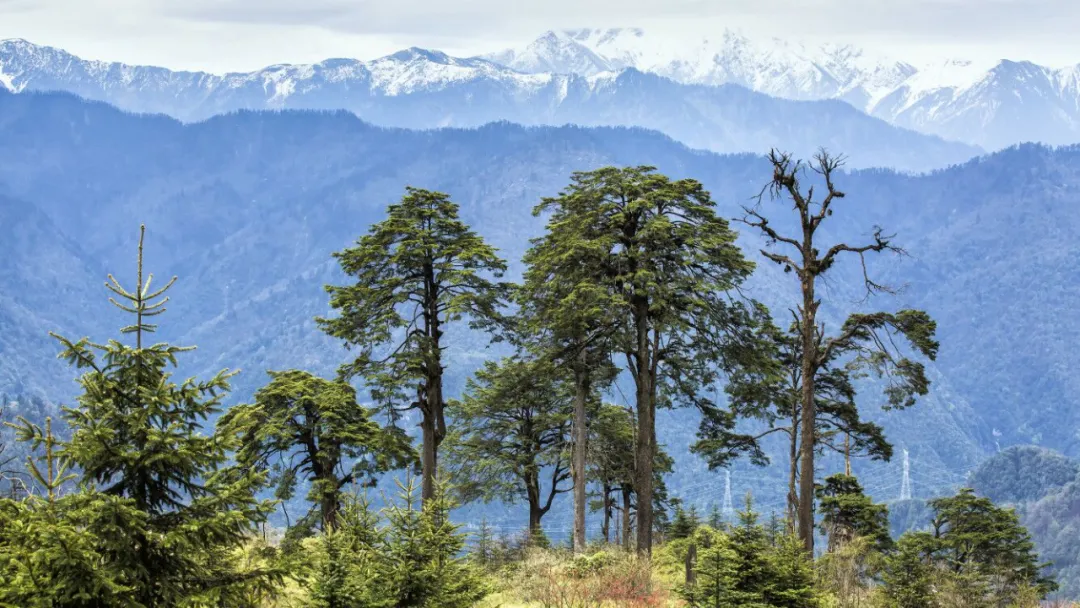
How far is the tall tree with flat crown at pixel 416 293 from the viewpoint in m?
26.5

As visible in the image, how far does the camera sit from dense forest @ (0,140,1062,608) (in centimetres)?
1004

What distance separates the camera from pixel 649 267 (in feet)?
76.1

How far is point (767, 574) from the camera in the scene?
42.9 ft

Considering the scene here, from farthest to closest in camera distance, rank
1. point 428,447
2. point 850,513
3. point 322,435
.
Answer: point 850,513, point 322,435, point 428,447

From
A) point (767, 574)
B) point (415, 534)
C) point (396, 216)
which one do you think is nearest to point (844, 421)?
point (396, 216)

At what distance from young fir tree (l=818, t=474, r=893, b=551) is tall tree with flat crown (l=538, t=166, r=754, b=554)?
510 inches

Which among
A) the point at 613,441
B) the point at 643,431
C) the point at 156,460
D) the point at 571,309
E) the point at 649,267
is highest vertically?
the point at 649,267

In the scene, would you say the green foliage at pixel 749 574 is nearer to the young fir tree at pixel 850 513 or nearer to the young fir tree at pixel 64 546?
the young fir tree at pixel 64 546

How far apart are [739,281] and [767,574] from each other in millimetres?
11613

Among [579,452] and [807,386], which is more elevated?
[807,386]

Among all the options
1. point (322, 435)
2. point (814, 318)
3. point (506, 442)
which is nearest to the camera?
point (814, 318)

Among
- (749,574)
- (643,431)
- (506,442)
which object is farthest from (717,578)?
(506,442)

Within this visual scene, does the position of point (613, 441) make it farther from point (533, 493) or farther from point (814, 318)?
point (814, 318)

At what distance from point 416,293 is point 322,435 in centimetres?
454
